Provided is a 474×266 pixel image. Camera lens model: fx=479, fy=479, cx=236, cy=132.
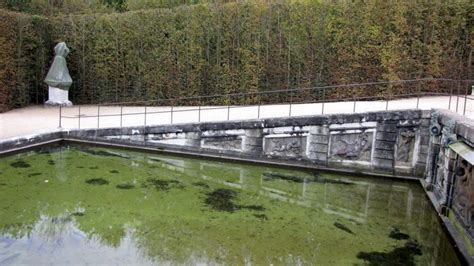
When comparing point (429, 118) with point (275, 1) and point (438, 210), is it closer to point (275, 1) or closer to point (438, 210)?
point (438, 210)

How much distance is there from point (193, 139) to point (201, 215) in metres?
4.71

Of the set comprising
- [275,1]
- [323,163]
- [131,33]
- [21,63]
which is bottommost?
[323,163]

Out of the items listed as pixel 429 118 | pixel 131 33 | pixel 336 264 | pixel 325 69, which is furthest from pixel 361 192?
pixel 131 33

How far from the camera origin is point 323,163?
41.2 ft

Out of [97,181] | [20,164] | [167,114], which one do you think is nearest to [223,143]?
[167,114]

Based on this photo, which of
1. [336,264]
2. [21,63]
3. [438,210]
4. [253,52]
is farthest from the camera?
[253,52]

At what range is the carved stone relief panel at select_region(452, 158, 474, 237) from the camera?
26.4 feet

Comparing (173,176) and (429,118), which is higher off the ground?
(429,118)

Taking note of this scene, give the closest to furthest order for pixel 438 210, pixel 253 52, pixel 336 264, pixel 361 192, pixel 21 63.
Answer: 1. pixel 336 264
2. pixel 438 210
3. pixel 361 192
4. pixel 21 63
5. pixel 253 52

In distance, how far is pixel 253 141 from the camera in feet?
42.2

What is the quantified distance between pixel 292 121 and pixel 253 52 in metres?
5.92

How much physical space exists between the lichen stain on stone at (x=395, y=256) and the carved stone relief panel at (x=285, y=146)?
200 inches

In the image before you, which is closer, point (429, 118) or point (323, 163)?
point (429, 118)

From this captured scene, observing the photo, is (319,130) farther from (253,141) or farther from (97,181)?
(97,181)
